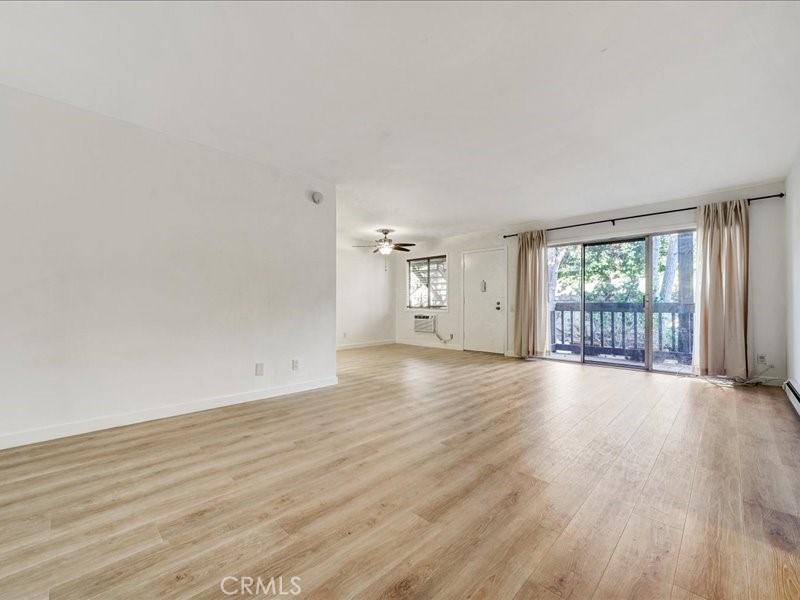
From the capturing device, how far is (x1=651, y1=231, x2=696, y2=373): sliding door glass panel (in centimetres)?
484

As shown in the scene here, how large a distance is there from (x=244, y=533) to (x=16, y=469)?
178cm

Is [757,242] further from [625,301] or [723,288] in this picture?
[625,301]

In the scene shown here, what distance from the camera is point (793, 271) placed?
3662 mm

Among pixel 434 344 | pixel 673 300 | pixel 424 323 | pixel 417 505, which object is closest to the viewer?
pixel 417 505

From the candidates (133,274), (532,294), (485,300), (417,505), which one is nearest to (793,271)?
(532,294)

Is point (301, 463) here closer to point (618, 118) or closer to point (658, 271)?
point (618, 118)

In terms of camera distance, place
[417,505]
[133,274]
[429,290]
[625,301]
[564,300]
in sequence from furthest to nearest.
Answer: [429,290], [564,300], [625,301], [133,274], [417,505]

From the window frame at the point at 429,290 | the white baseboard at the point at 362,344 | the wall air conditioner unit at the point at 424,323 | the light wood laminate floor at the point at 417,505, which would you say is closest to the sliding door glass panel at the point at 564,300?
the window frame at the point at 429,290

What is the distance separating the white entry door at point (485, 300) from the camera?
6.81 metres

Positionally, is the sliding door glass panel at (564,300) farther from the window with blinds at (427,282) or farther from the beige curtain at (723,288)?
the window with blinds at (427,282)

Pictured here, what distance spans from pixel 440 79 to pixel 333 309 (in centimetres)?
283

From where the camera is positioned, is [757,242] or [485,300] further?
[485,300]

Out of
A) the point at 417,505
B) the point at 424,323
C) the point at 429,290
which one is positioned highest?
the point at 429,290

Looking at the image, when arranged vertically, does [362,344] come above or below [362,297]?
below
